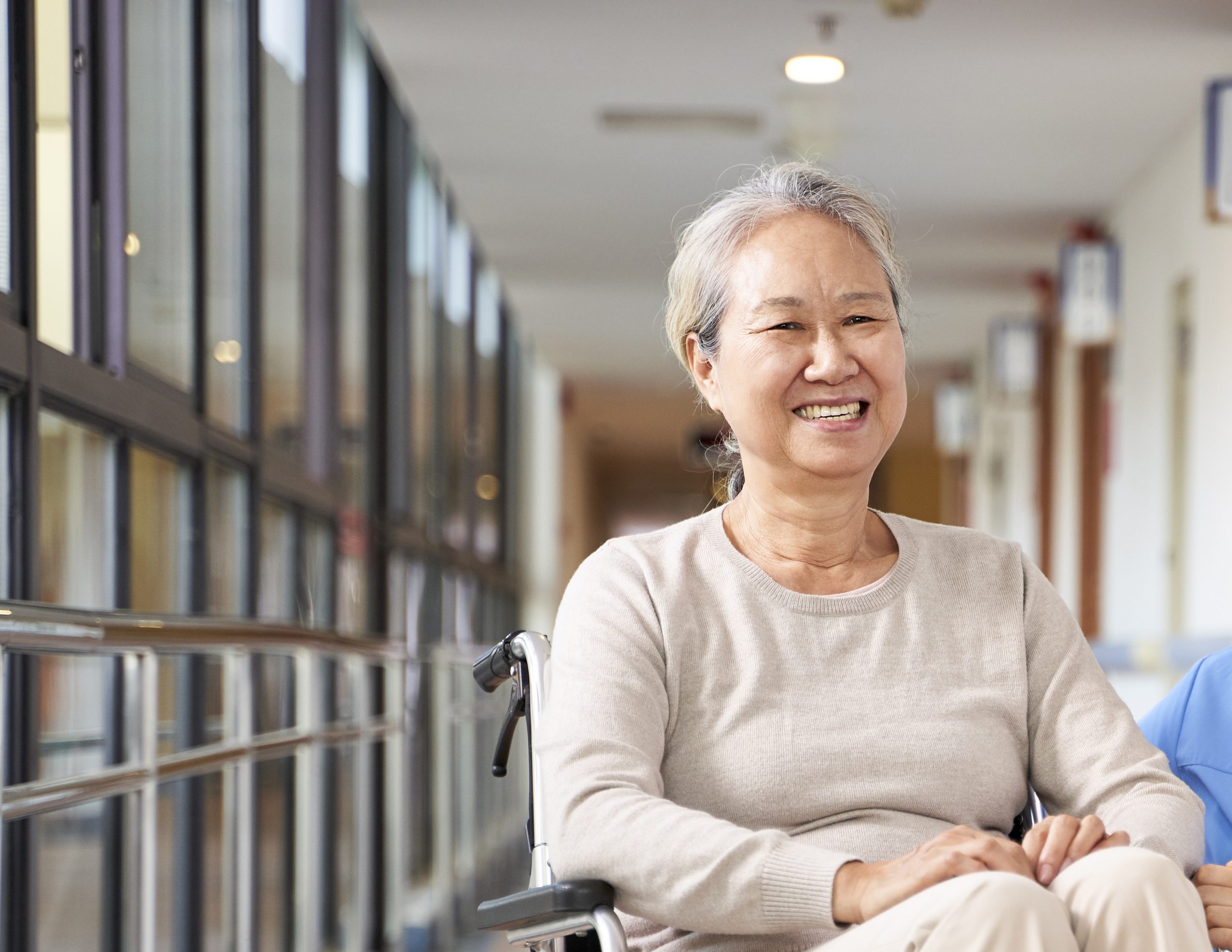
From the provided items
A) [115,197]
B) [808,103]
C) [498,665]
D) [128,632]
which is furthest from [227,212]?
[808,103]

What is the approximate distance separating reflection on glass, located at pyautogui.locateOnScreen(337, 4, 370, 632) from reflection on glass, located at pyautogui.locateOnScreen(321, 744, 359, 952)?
1.56ft

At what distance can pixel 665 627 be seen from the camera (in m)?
1.51

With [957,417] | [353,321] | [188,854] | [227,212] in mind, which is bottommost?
[188,854]

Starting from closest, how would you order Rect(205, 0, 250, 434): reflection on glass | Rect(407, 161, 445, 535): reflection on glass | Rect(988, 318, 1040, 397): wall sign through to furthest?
Rect(205, 0, 250, 434): reflection on glass, Rect(407, 161, 445, 535): reflection on glass, Rect(988, 318, 1040, 397): wall sign

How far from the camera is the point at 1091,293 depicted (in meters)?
6.65

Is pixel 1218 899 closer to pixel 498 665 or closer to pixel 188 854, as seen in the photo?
pixel 498 665

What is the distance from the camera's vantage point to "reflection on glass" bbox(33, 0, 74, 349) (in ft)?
7.77

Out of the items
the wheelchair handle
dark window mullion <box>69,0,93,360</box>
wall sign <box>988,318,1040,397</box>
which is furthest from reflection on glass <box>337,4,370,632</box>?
wall sign <box>988,318,1040,397</box>

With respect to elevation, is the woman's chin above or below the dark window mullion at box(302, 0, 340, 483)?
below

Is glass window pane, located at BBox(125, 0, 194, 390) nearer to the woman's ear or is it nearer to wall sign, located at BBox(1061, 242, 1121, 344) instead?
the woman's ear

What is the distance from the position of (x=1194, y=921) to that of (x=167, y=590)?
2.37m

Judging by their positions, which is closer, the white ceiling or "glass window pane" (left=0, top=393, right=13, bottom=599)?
"glass window pane" (left=0, top=393, right=13, bottom=599)

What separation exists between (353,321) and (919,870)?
174 inches

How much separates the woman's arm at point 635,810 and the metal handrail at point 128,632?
20.3 inches
